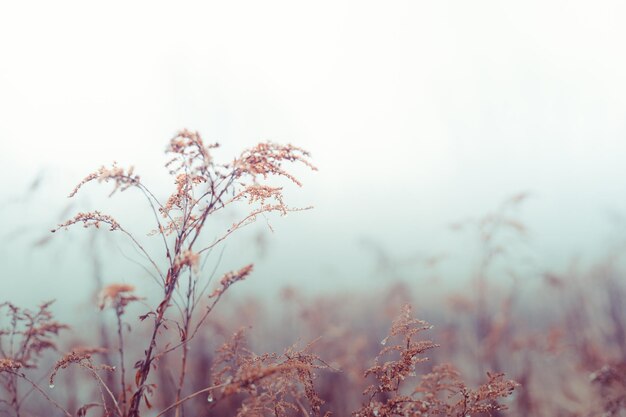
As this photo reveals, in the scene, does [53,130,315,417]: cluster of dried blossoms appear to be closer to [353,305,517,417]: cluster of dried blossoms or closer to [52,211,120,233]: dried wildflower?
[52,211,120,233]: dried wildflower

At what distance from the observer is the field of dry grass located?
7.22 ft

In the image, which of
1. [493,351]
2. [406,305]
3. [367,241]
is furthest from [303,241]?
[406,305]

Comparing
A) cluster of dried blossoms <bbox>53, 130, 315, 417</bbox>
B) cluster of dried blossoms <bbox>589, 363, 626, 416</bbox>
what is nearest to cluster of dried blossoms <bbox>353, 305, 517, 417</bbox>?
cluster of dried blossoms <bbox>53, 130, 315, 417</bbox>

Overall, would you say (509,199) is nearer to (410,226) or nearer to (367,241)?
(367,241)

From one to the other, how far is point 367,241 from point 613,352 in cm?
563

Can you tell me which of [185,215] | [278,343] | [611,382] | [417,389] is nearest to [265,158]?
[185,215]

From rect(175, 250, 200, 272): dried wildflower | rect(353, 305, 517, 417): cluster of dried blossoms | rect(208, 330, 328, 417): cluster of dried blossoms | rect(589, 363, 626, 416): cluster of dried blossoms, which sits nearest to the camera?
rect(175, 250, 200, 272): dried wildflower

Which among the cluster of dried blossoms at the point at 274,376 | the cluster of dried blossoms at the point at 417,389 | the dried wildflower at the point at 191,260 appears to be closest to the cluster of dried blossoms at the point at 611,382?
the cluster of dried blossoms at the point at 417,389

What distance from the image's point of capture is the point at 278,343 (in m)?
11.0

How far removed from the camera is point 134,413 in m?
2.14

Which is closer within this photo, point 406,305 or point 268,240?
point 406,305

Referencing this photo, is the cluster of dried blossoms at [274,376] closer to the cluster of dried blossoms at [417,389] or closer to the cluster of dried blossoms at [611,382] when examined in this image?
the cluster of dried blossoms at [417,389]

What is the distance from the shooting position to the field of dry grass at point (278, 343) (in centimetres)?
220

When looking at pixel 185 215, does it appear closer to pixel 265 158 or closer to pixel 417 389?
pixel 265 158
